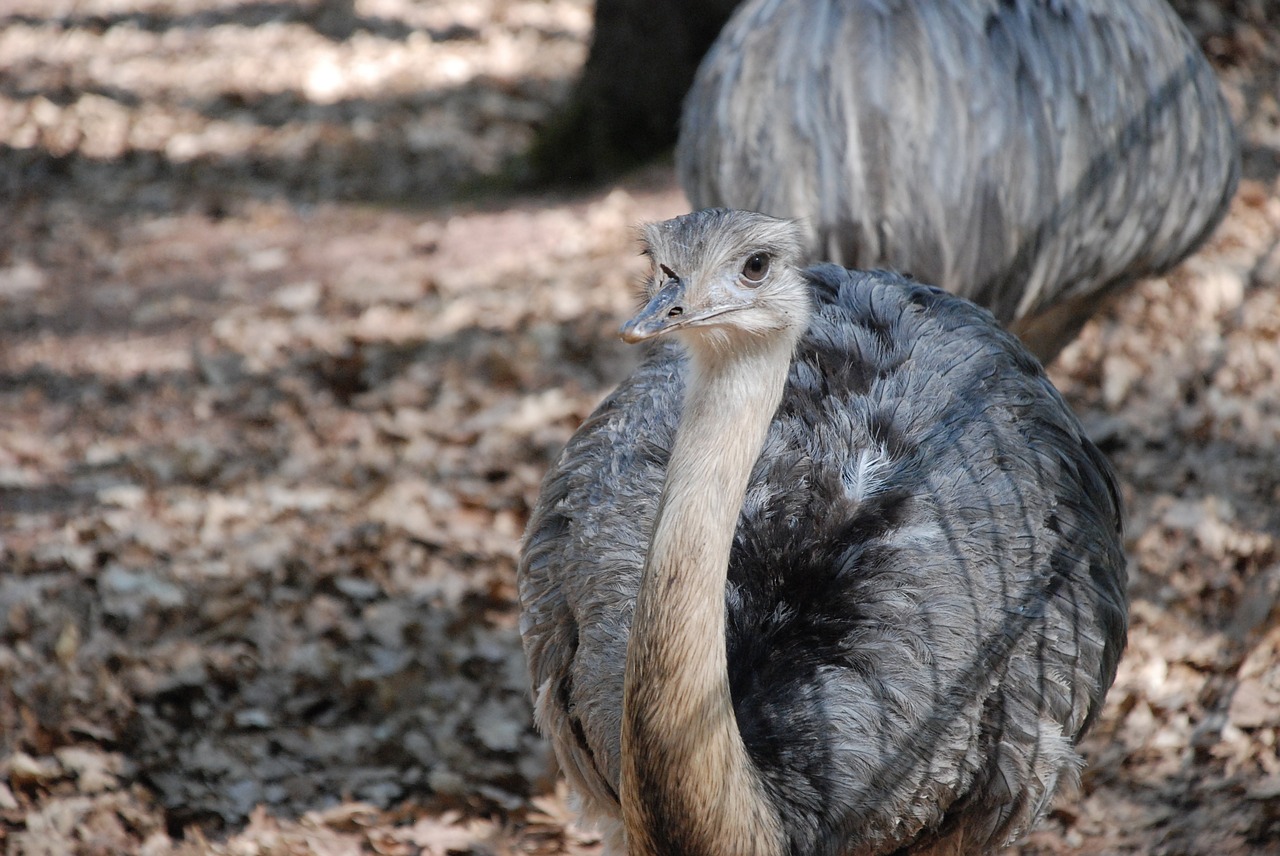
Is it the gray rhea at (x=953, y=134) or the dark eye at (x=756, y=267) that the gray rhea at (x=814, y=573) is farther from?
the gray rhea at (x=953, y=134)

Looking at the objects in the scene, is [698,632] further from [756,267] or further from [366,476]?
[366,476]

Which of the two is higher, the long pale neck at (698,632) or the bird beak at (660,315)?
the bird beak at (660,315)

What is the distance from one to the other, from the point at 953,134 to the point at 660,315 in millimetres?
2257

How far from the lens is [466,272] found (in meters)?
6.45

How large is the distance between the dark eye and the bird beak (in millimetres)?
120

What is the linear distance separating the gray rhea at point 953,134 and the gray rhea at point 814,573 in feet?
2.20

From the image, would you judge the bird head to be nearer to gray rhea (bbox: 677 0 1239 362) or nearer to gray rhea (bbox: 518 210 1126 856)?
gray rhea (bbox: 518 210 1126 856)

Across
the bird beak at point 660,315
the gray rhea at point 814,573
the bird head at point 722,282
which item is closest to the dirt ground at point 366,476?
the gray rhea at point 814,573

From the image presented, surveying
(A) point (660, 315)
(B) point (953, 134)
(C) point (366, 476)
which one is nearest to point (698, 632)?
Answer: (A) point (660, 315)

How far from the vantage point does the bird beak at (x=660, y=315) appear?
205cm

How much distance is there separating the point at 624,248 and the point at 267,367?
1.74 metres

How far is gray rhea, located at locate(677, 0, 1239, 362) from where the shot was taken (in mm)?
4066

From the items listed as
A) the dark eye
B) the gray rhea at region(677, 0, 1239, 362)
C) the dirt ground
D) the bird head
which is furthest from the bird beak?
the gray rhea at region(677, 0, 1239, 362)

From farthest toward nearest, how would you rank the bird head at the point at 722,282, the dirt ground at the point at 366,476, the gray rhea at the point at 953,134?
the gray rhea at the point at 953,134, the dirt ground at the point at 366,476, the bird head at the point at 722,282
